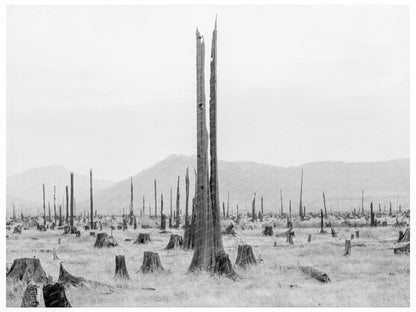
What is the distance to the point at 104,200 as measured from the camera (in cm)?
18712

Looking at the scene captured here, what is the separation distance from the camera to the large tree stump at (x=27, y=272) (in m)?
15.8

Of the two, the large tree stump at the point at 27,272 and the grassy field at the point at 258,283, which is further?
the large tree stump at the point at 27,272

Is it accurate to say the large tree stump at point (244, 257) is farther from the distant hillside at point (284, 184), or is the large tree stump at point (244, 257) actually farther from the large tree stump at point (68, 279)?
the distant hillside at point (284, 184)

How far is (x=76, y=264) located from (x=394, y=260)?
10062mm

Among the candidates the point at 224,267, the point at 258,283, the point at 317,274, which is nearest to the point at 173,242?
the point at 224,267

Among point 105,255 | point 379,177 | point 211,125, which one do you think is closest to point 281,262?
point 211,125

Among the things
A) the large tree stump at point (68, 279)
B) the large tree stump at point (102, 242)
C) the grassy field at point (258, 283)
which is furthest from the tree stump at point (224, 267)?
the large tree stump at point (102, 242)

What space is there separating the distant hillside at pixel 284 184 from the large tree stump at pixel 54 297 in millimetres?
143634

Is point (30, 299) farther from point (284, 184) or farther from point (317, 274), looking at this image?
point (284, 184)

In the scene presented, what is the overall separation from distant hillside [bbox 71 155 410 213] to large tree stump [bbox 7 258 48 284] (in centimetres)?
13912

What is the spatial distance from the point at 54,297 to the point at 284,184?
Answer: 17216cm

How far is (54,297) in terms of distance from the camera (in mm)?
11375

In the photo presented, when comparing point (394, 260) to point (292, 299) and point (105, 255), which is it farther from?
point (105, 255)

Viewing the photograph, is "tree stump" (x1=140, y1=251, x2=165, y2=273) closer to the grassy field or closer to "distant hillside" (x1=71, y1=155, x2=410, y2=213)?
the grassy field
